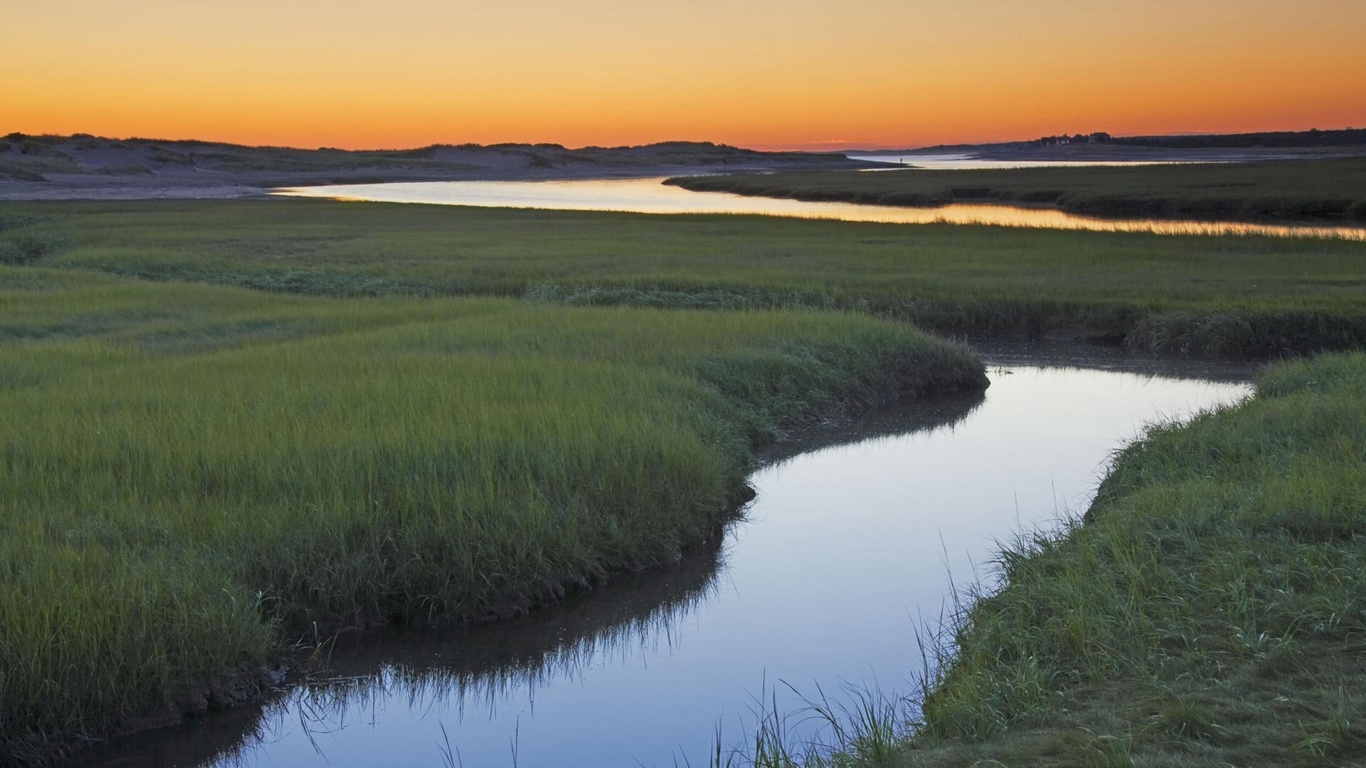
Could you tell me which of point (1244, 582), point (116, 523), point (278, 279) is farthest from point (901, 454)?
point (278, 279)

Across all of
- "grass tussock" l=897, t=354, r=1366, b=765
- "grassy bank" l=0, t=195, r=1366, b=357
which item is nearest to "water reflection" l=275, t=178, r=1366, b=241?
"grassy bank" l=0, t=195, r=1366, b=357

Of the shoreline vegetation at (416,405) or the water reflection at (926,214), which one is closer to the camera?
the shoreline vegetation at (416,405)

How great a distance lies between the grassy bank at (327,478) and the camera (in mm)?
5457

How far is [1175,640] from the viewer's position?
4.93 metres

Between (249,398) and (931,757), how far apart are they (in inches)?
299

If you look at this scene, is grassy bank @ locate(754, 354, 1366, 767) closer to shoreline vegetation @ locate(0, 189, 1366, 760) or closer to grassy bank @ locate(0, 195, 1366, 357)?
shoreline vegetation @ locate(0, 189, 1366, 760)

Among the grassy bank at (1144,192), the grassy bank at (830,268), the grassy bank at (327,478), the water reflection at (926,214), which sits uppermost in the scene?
the grassy bank at (1144,192)

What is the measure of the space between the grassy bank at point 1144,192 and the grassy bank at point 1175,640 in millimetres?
39860

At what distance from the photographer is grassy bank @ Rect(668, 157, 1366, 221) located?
4359 cm

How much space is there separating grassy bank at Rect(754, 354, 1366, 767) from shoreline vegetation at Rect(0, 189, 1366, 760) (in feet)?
2.93

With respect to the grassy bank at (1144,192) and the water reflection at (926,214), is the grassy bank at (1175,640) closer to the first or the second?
the water reflection at (926,214)

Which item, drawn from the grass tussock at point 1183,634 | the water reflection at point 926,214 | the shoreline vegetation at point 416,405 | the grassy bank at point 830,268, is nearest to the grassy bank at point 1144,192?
the water reflection at point 926,214

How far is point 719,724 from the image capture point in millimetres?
5711

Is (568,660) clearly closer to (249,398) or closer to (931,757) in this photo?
(931,757)
